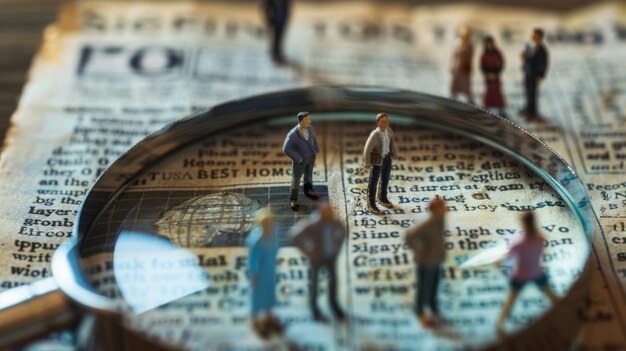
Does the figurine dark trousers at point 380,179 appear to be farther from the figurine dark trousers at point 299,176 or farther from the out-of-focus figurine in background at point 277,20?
the out-of-focus figurine in background at point 277,20

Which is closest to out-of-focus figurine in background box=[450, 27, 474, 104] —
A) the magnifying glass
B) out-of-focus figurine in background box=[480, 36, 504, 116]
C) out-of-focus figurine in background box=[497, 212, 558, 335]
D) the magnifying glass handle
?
out-of-focus figurine in background box=[480, 36, 504, 116]

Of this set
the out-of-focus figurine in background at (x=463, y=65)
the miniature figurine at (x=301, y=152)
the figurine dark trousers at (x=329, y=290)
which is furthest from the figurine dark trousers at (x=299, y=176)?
the out-of-focus figurine in background at (x=463, y=65)

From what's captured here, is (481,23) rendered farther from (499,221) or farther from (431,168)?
(499,221)

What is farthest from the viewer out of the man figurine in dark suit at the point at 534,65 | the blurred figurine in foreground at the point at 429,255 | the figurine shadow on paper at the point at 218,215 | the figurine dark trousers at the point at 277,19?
the figurine dark trousers at the point at 277,19

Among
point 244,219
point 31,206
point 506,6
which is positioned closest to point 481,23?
point 506,6

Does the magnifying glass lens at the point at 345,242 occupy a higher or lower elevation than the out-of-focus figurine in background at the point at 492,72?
lower

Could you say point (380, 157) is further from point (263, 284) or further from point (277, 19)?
point (277, 19)

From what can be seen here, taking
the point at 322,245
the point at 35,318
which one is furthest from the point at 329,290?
the point at 35,318
